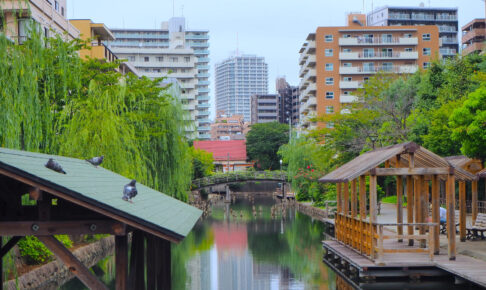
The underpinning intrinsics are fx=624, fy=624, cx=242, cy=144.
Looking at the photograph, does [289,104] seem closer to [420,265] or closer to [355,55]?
[355,55]

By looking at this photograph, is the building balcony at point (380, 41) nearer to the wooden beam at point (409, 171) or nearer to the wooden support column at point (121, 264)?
the wooden beam at point (409, 171)

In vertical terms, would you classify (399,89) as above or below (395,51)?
below

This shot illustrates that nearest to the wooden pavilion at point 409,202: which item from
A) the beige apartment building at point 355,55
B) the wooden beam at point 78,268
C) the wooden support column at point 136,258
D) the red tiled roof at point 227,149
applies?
the wooden support column at point 136,258

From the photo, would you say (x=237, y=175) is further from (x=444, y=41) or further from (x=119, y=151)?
(x=444, y=41)

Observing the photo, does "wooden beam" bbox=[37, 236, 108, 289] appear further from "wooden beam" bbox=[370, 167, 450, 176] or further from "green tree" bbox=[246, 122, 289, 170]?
"green tree" bbox=[246, 122, 289, 170]

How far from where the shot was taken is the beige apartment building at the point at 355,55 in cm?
6669

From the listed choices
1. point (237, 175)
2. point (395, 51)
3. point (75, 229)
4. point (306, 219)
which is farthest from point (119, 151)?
point (395, 51)

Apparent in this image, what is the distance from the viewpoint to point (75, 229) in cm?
692

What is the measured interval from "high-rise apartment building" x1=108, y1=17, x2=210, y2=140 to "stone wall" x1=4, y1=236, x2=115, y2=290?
46.8 metres

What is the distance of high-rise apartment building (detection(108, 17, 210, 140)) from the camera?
91.1 metres

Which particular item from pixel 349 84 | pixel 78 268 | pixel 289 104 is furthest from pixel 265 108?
pixel 78 268

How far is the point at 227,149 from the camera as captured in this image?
8038cm

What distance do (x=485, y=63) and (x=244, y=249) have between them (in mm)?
16979

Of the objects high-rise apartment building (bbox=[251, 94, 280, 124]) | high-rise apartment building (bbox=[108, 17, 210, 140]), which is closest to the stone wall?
high-rise apartment building (bbox=[108, 17, 210, 140])
